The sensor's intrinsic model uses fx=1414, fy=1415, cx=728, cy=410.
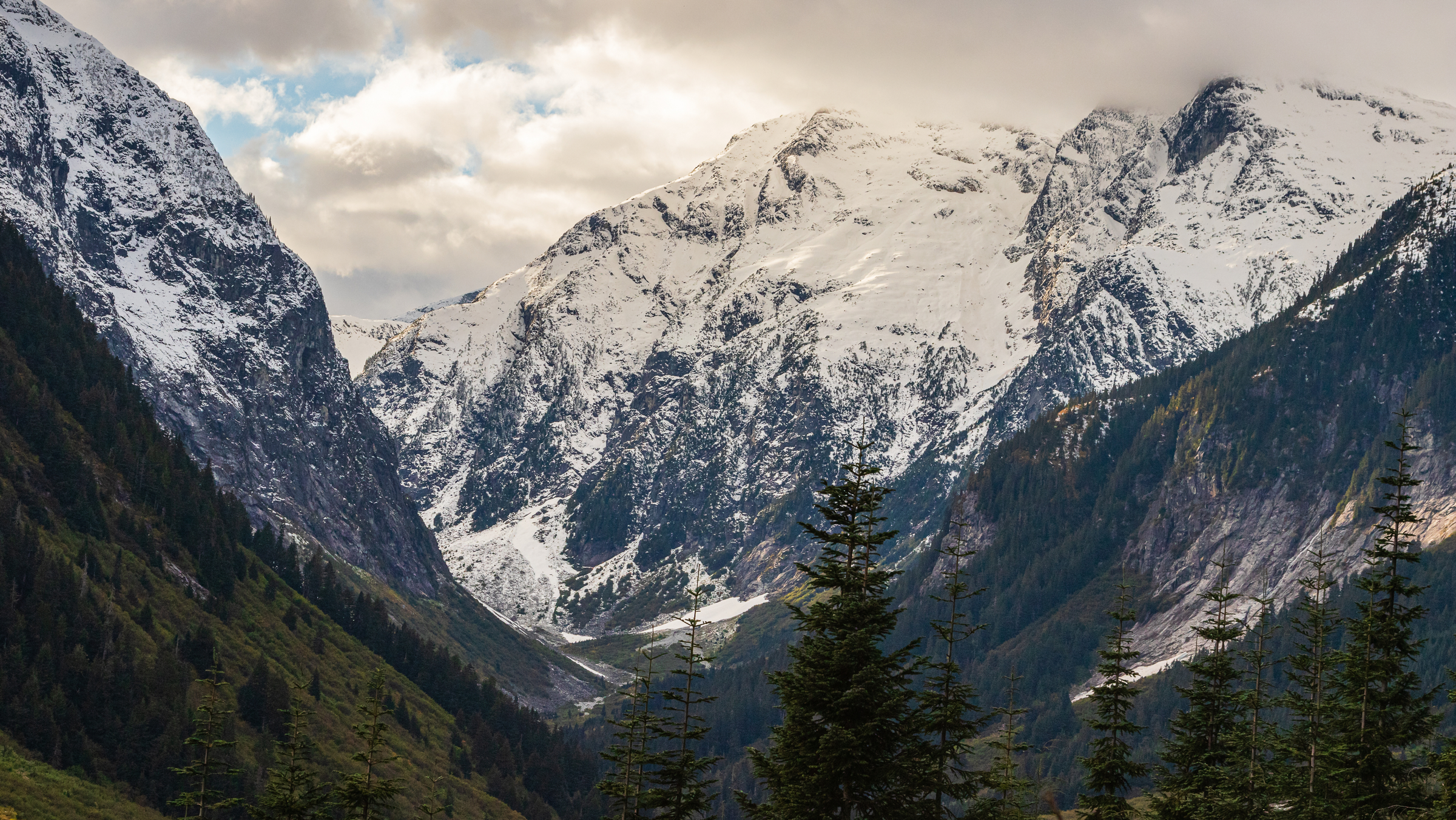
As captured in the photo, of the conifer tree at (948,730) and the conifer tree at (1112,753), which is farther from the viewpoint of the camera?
the conifer tree at (1112,753)

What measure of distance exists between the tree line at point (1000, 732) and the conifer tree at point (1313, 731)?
5.5 inches

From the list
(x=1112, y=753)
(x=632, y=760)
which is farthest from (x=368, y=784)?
(x=1112, y=753)

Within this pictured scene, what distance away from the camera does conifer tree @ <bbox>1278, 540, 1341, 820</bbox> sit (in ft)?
218

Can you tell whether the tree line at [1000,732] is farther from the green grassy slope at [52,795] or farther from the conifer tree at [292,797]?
the green grassy slope at [52,795]

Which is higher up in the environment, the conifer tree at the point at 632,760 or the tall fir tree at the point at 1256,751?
the tall fir tree at the point at 1256,751

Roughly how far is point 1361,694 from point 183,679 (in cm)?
16373

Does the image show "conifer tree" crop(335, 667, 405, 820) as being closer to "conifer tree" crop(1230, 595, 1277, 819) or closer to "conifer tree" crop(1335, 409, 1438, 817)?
"conifer tree" crop(1230, 595, 1277, 819)

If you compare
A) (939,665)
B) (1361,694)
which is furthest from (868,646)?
(1361,694)

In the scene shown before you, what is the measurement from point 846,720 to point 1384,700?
30.5 metres

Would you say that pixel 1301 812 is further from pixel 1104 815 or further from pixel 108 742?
pixel 108 742

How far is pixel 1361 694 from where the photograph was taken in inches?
2586

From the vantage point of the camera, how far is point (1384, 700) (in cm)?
6500

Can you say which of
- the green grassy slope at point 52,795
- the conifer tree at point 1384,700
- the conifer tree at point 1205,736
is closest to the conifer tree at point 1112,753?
the conifer tree at point 1205,736

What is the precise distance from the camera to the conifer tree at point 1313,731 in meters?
66.4
